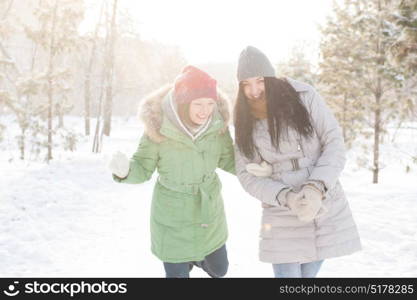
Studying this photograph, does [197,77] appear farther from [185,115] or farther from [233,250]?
[233,250]

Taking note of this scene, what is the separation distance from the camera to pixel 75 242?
6.15 m

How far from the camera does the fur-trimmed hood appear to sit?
9.75 feet

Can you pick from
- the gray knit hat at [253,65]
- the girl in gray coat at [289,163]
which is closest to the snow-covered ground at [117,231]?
the girl in gray coat at [289,163]

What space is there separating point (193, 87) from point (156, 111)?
369 millimetres

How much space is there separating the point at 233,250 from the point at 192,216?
2.97 metres

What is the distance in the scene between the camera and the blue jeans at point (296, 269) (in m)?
2.61

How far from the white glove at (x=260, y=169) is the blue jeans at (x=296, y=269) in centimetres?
65

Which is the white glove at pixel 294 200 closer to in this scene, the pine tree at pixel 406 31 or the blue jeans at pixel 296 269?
the blue jeans at pixel 296 269

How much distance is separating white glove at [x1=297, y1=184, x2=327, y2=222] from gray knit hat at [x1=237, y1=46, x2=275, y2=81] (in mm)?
906

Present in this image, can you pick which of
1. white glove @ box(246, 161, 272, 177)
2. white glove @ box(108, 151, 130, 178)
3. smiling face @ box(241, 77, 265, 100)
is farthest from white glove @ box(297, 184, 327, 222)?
white glove @ box(108, 151, 130, 178)

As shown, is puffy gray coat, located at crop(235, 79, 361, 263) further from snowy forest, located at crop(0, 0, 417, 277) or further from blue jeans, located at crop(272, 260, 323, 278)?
snowy forest, located at crop(0, 0, 417, 277)

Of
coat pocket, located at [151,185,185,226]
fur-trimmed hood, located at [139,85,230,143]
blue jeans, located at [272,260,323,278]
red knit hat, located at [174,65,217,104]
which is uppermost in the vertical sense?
red knit hat, located at [174,65,217,104]

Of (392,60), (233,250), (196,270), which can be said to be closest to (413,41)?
(392,60)

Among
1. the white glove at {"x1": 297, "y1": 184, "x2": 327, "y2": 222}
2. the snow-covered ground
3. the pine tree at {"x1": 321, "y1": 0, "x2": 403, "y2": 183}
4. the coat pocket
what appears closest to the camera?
the white glove at {"x1": 297, "y1": 184, "x2": 327, "y2": 222}
